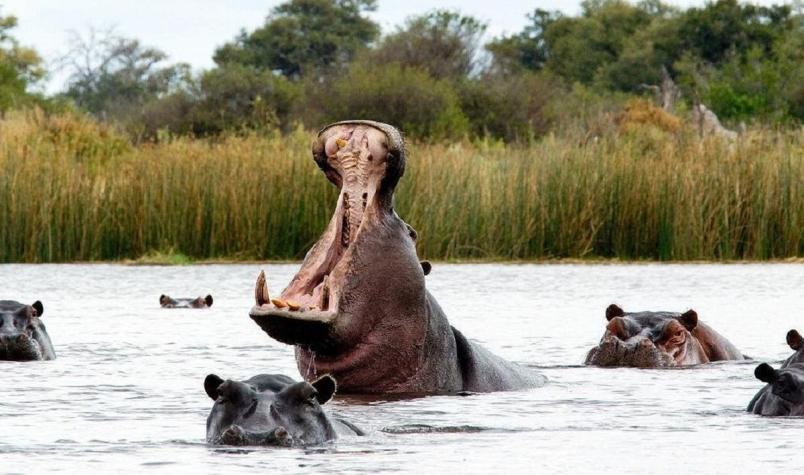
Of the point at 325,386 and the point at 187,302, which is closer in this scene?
the point at 325,386

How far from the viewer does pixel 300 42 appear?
182 feet

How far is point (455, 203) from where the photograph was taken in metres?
18.0

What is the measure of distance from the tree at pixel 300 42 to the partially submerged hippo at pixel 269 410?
4843cm

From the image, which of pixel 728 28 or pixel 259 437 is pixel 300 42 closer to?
pixel 728 28

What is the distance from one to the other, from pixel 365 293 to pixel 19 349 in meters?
2.53

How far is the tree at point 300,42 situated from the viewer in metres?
55.1

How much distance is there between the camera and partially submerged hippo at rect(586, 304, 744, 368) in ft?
26.8

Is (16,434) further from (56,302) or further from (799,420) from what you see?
(56,302)

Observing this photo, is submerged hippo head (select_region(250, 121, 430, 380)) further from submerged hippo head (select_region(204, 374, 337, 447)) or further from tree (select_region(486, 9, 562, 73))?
tree (select_region(486, 9, 562, 73))

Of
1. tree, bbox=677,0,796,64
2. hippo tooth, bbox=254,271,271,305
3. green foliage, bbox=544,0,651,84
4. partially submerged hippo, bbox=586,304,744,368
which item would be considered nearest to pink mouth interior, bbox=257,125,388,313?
hippo tooth, bbox=254,271,271,305

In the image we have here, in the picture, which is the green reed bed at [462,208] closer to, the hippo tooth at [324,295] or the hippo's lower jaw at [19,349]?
the hippo's lower jaw at [19,349]

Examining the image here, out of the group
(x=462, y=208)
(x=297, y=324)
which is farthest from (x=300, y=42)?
(x=297, y=324)

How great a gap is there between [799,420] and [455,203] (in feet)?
39.1

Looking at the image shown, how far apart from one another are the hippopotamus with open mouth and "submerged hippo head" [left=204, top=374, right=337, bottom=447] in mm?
822
